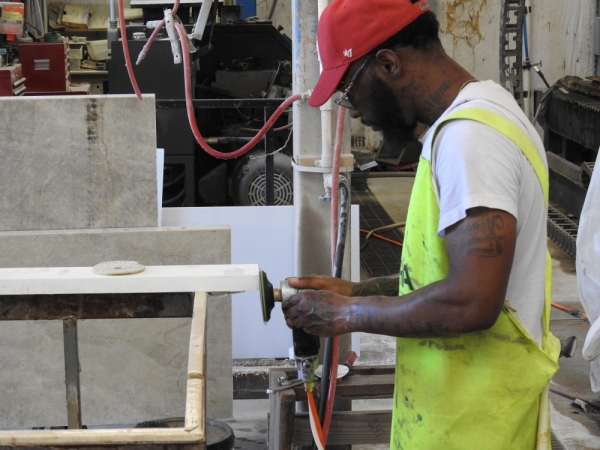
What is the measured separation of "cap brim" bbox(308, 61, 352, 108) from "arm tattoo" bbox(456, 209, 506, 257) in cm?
47

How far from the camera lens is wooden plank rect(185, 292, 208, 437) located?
130cm

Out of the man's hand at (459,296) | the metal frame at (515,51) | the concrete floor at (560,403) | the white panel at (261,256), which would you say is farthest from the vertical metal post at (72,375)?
the metal frame at (515,51)

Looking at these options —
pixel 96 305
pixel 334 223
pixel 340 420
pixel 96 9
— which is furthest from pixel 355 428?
pixel 96 9

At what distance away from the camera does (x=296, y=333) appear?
1936mm

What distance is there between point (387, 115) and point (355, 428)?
1.35 metres

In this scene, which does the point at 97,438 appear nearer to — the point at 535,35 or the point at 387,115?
the point at 387,115

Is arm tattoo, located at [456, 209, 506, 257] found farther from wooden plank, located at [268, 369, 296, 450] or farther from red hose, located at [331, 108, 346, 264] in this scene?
red hose, located at [331, 108, 346, 264]

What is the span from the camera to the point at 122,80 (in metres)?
5.88

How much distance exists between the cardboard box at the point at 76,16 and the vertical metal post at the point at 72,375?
7781 mm

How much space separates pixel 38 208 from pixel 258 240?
3.64ft

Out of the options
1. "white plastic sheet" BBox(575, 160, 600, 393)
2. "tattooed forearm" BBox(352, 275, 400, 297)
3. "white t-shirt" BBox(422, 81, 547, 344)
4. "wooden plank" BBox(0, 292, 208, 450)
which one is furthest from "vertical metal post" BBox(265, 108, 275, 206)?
"wooden plank" BBox(0, 292, 208, 450)

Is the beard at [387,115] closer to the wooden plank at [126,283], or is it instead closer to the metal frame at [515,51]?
the wooden plank at [126,283]

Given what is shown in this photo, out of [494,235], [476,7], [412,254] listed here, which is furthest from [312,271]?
[476,7]

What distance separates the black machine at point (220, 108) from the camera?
561 centimetres
